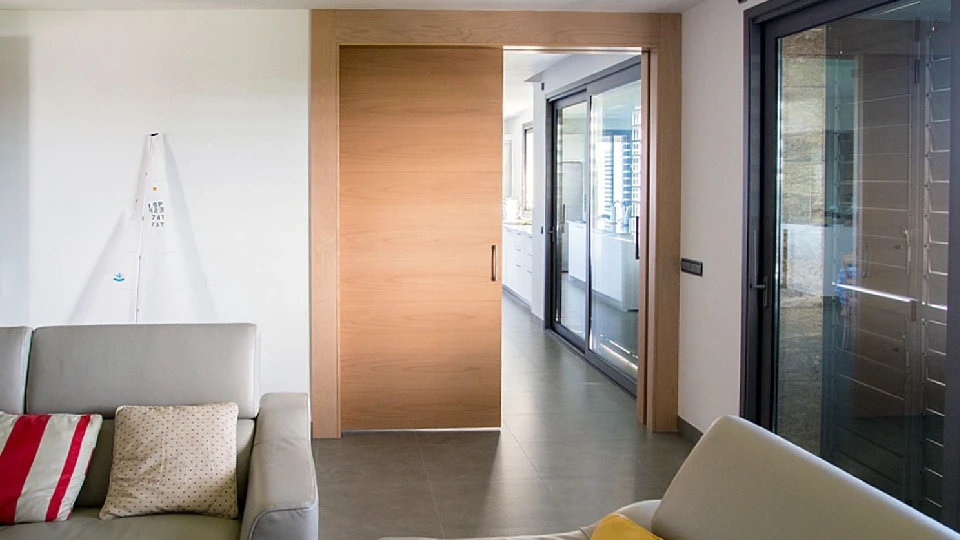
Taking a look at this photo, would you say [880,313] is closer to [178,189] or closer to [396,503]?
[396,503]

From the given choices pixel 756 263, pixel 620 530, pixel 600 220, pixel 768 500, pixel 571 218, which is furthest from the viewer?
pixel 571 218

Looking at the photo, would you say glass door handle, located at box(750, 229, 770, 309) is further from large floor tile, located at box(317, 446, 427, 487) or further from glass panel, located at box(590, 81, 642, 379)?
large floor tile, located at box(317, 446, 427, 487)

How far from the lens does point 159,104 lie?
5633 millimetres

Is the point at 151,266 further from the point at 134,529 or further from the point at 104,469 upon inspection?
the point at 134,529

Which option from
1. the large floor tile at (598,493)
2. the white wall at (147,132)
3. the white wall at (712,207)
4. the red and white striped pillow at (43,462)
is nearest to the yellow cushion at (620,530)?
the red and white striped pillow at (43,462)

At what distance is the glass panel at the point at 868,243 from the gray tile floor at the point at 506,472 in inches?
36.1

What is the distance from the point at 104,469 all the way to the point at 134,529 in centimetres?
38

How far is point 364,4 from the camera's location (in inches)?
215

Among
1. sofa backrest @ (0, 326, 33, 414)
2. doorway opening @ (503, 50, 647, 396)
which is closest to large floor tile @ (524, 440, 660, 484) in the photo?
doorway opening @ (503, 50, 647, 396)

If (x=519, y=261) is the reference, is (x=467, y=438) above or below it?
below

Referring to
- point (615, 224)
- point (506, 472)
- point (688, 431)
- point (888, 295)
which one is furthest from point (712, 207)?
point (615, 224)

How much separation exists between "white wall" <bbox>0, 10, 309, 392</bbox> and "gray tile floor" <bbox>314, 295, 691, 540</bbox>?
1173 millimetres

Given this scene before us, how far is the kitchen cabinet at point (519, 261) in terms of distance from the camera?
37.0ft

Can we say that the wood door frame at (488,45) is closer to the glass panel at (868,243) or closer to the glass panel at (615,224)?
the glass panel at (615,224)
